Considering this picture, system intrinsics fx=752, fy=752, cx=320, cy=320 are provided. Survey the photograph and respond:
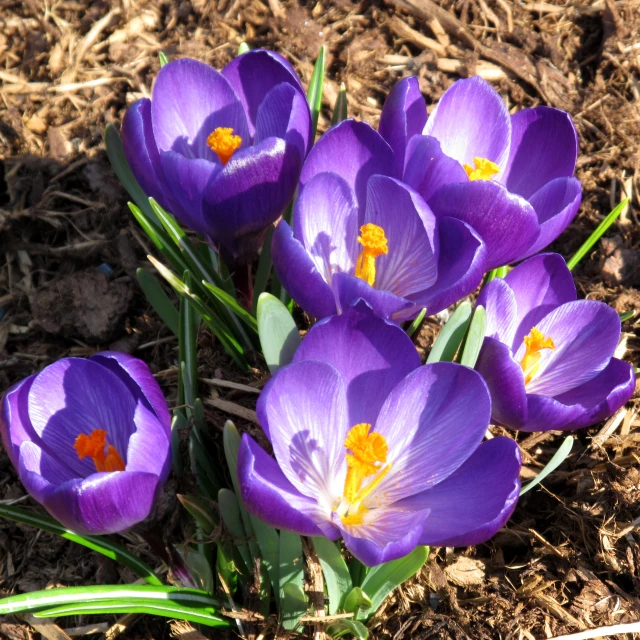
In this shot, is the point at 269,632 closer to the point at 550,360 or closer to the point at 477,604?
the point at 477,604

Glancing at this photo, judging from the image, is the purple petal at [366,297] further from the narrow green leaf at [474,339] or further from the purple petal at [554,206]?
the purple petal at [554,206]

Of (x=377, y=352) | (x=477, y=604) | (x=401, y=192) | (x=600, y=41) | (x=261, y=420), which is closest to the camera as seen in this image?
(x=261, y=420)

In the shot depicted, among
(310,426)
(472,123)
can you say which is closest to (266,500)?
(310,426)

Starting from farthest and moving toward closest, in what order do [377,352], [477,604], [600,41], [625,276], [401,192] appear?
[600,41]
[625,276]
[477,604]
[401,192]
[377,352]

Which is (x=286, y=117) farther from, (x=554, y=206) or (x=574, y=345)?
(x=574, y=345)

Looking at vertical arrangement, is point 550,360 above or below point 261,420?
below

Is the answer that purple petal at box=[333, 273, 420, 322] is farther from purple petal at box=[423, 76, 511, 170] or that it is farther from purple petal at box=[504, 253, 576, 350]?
purple petal at box=[423, 76, 511, 170]

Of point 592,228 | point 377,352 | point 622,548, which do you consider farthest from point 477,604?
point 592,228
